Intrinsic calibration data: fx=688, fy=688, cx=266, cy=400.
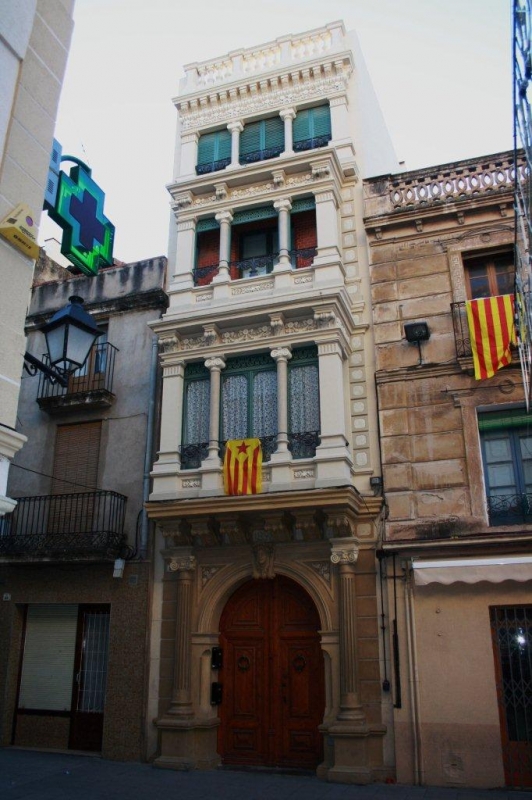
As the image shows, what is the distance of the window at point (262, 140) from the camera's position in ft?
51.3

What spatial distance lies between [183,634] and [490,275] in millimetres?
8991

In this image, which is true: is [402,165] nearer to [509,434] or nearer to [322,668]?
[509,434]

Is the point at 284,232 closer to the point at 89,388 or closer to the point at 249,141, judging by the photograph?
the point at 249,141

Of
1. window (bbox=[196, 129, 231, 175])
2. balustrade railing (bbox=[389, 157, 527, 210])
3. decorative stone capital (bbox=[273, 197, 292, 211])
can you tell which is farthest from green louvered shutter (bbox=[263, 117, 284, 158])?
balustrade railing (bbox=[389, 157, 527, 210])

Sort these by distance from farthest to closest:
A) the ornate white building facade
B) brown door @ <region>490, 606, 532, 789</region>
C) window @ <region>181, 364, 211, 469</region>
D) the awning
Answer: window @ <region>181, 364, 211, 469</region> < the ornate white building facade < the awning < brown door @ <region>490, 606, 532, 789</region>

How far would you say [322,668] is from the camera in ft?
40.6

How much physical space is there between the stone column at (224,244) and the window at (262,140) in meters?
1.60

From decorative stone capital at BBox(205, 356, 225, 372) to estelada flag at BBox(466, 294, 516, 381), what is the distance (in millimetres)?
4837

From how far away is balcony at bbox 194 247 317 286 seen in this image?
47.4 feet

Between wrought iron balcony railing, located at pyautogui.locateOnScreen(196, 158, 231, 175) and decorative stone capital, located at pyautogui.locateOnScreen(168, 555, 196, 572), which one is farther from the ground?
wrought iron balcony railing, located at pyautogui.locateOnScreen(196, 158, 231, 175)

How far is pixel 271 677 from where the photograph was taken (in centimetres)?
1264

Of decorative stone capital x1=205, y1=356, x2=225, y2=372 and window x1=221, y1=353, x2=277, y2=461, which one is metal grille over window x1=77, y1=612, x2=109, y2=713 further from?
decorative stone capital x1=205, y1=356, x2=225, y2=372

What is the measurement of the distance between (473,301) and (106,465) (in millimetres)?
8249

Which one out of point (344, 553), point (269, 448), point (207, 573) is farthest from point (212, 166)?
point (344, 553)
